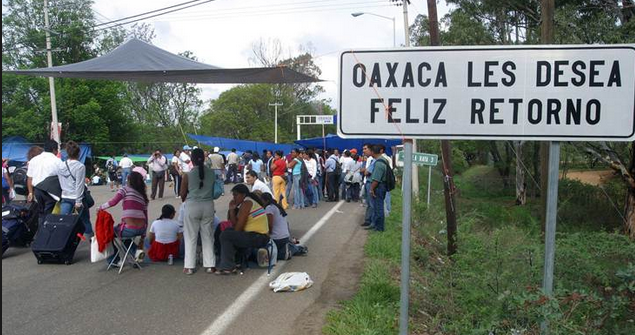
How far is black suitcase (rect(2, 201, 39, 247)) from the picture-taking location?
333 inches

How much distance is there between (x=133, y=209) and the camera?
7.49 m

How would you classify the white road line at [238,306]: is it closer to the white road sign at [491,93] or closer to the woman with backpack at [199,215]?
the woman with backpack at [199,215]

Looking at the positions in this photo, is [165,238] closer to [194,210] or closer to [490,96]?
[194,210]

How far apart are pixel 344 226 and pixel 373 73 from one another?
27.5 feet

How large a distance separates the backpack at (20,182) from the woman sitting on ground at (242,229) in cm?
613

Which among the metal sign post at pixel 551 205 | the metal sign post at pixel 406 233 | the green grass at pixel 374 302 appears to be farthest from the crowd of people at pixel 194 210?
the metal sign post at pixel 551 205

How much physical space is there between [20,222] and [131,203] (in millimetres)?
2512

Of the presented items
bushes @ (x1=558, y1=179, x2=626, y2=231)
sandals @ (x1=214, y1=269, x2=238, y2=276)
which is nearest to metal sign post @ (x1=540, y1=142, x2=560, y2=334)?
sandals @ (x1=214, y1=269, x2=238, y2=276)

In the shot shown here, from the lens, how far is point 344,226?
11375 millimetres

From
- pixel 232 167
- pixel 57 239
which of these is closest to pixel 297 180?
pixel 57 239

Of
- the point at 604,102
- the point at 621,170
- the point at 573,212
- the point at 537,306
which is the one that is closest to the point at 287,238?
the point at 537,306

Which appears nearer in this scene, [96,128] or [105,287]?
[105,287]

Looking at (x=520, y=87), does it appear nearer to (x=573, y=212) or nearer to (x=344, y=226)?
(x=344, y=226)

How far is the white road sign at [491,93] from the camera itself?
3045 mm
